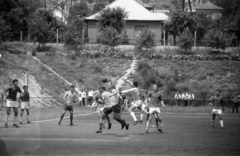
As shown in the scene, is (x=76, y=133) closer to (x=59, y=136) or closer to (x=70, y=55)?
(x=59, y=136)

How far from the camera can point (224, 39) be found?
64.4 m

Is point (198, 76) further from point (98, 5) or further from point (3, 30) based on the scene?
point (98, 5)

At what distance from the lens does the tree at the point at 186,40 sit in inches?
2566

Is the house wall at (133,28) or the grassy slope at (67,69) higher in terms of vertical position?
the house wall at (133,28)

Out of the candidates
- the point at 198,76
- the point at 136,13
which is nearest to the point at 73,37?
the point at 136,13

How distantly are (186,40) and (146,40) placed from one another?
5635 mm

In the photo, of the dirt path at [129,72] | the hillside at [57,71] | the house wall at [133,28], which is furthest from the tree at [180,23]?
the hillside at [57,71]

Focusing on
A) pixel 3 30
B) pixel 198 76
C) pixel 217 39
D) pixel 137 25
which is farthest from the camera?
pixel 137 25

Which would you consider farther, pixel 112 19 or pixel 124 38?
pixel 124 38

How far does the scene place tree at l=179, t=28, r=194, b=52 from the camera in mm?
65188

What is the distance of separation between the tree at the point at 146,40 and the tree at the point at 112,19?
22.9ft

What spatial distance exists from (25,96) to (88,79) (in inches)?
1230

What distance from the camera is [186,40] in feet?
214

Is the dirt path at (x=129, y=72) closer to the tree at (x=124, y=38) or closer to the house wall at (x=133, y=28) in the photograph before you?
the tree at (x=124, y=38)
